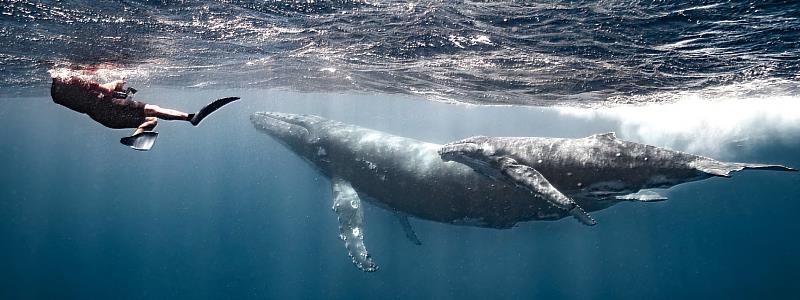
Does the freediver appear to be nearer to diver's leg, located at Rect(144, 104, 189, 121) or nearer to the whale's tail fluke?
diver's leg, located at Rect(144, 104, 189, 121)

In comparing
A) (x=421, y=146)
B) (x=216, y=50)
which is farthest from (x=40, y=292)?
(x=421, y=146)

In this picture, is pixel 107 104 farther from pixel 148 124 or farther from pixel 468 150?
pixel 468 150

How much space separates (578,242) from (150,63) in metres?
38.4

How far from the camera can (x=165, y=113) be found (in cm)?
461

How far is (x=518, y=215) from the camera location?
34.2ft

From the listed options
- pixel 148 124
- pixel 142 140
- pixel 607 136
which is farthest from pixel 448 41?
pixel 142 140

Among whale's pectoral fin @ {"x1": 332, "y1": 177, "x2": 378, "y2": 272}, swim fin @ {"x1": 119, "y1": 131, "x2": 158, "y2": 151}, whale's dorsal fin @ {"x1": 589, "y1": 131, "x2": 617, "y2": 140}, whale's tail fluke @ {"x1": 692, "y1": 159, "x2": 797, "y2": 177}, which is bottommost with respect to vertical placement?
whale's pectoral fin @ {"x1": 332, "y1": 177, "x2": 378, "y2": 272}

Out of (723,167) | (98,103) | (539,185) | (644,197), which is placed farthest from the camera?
(644,197)

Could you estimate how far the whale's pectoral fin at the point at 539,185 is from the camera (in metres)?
6.36

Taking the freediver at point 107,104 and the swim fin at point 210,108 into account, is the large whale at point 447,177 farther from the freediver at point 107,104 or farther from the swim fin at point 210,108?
the freediver at point 107,104

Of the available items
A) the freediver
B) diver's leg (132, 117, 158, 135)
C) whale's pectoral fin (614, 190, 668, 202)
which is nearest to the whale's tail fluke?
whale's pectoral fin (614, 190, 668, 202)

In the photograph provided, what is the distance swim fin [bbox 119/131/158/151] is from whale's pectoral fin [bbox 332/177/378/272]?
674 centimetres

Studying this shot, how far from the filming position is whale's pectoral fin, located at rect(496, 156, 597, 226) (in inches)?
250

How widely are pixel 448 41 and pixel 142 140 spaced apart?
27.3ft
